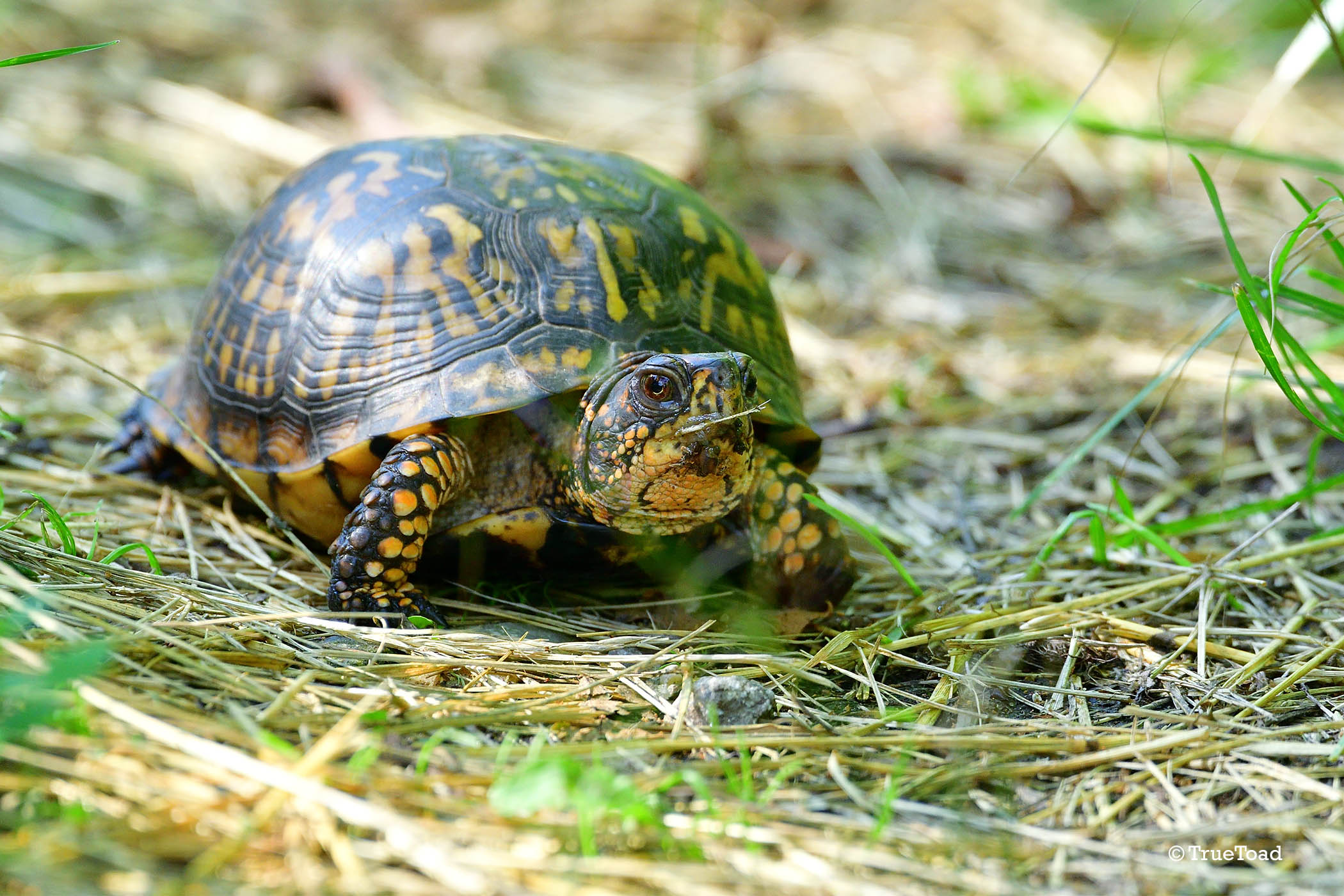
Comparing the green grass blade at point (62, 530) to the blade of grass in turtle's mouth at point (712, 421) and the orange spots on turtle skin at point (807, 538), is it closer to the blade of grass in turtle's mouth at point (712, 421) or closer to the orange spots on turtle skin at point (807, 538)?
the blade of grass in turtle's mouth at point (712, 421)

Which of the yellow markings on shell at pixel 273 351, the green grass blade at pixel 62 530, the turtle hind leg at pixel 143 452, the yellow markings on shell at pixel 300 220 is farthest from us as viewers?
the turtle hind leg at pixel 143 452

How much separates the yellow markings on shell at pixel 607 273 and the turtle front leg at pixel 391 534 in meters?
0.58

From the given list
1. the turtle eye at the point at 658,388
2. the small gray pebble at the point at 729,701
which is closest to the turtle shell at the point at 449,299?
the turtle eye at the point at 658,388

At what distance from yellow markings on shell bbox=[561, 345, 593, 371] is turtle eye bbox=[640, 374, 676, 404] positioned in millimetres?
283

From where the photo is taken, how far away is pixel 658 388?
2.32 metres

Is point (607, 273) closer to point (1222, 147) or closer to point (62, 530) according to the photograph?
point (62, 530)

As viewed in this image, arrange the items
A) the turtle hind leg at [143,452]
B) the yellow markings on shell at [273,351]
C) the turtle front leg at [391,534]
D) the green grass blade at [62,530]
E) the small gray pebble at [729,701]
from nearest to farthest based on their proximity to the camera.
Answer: the small gray pebble at [729,701] < the green grass blade at [62,530] < the turtle front leg at [391,534] < the yellow markings on shell at [273,351] < the turtle hind leg at [143,452]

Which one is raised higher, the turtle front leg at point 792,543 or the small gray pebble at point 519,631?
the turtle front leg at point 792,543

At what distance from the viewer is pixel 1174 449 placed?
12.1ft

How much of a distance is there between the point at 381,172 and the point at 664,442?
4.18ft

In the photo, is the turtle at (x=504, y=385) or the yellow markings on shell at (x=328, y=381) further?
the yellow markings on shell at (x=328, y=381)

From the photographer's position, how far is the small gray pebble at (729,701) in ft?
6.93

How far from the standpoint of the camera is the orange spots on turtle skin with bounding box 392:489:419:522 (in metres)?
2.38

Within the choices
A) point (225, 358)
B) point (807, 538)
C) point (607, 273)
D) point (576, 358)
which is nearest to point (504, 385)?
point (576, 358)
